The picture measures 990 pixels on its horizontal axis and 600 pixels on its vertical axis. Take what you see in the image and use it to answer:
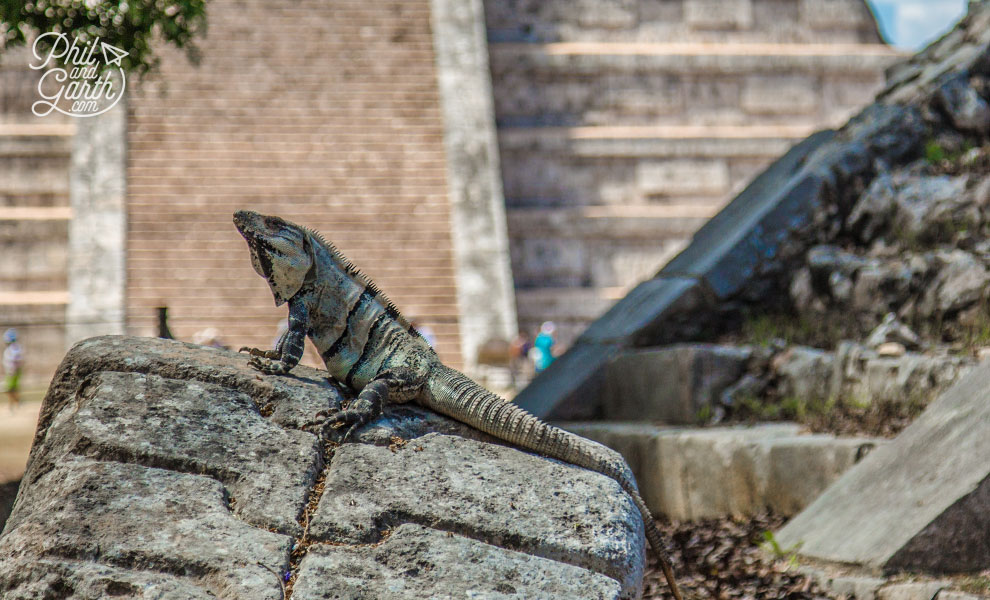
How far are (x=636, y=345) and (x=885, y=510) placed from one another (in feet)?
11.5

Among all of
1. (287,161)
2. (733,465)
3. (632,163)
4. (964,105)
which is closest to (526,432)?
(733,465)

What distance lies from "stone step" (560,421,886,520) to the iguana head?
Result: 131 inches

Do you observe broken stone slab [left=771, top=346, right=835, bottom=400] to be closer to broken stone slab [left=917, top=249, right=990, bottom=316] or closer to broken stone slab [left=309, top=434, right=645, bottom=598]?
broken stone slab [left=917, top=249, right=990, bottom=316]

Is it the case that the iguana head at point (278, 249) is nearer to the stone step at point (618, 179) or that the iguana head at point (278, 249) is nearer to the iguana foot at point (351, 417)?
the iguana foot at point (351, 417)

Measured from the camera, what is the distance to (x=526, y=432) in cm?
425

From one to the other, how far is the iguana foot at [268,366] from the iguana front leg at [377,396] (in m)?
0.34

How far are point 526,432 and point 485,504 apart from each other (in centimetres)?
56

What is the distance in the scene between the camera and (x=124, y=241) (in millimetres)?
19031

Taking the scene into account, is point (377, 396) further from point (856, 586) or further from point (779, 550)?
point (779, 550)

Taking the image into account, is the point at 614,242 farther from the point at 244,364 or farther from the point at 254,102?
the point at 244,364

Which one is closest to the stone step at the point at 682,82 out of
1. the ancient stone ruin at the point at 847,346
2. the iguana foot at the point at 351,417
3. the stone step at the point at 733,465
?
the ancient stone ruin at the point at 847,346

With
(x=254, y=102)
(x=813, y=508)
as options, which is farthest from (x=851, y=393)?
(x=254, y=102)

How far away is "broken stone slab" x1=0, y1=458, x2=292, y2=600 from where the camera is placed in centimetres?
319

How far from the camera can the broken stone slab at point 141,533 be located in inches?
126
